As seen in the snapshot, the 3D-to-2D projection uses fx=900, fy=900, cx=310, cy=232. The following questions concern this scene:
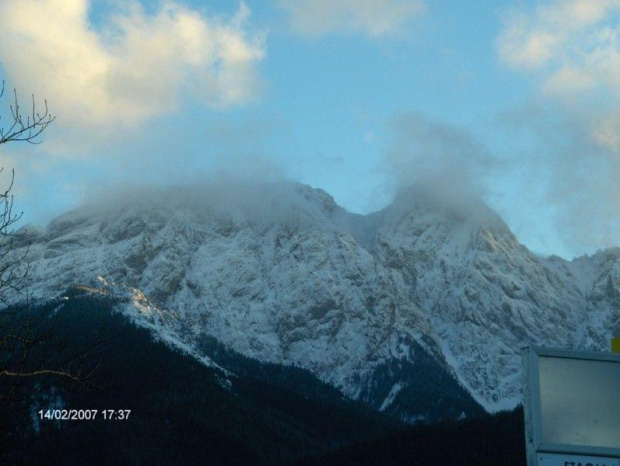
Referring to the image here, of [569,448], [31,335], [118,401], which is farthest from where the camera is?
[118,401]

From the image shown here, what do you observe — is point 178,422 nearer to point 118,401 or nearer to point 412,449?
point 118,401

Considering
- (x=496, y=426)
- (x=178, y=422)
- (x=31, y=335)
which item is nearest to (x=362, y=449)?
(x=496, y=426)

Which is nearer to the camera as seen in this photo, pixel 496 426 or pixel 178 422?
pixel 496 426

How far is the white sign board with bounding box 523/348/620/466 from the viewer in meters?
6.91

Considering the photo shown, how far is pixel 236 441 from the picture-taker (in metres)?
196

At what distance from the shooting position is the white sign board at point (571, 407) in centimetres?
691

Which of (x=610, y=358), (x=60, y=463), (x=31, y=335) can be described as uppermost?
(x=60, y=463)

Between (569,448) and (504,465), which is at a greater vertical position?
(504,465)

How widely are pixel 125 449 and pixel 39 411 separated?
A: 62.1ft
